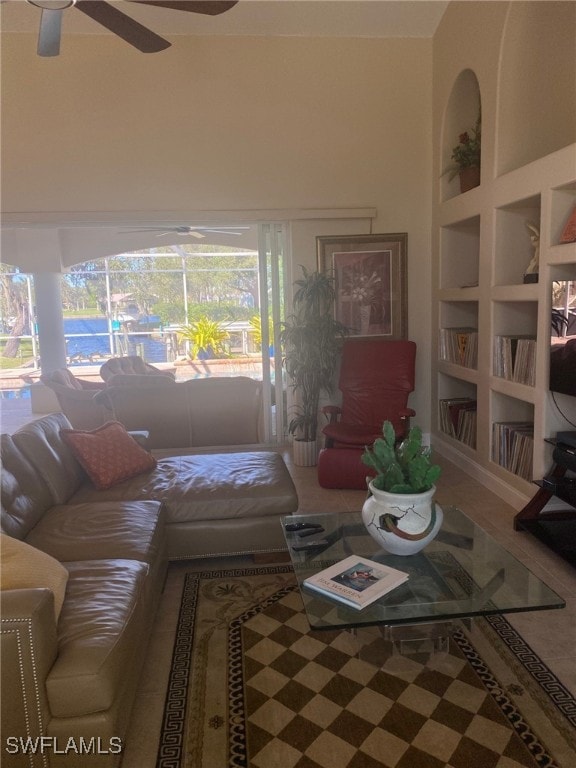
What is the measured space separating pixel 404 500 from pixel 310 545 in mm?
520

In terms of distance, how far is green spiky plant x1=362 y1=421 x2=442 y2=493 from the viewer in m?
2.39

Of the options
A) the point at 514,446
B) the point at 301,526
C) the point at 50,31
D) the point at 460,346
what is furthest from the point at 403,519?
the point at 50,31

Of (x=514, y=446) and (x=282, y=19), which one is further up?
(x=282, y=19)

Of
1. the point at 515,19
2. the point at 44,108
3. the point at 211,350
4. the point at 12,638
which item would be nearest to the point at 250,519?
the point at 12,638

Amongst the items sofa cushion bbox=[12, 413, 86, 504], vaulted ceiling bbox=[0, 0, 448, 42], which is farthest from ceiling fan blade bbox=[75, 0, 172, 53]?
sofa cushion bbox=[12, 413, 86, 504]

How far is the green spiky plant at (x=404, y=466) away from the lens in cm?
239

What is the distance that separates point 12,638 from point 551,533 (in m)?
2.95

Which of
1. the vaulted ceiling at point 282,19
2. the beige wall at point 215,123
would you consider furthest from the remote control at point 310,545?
the vaulted ceiling at point 282,19

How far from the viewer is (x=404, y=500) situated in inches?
93.1

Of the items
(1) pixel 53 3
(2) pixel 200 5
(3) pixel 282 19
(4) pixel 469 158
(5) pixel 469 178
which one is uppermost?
(3) pixel 282 19

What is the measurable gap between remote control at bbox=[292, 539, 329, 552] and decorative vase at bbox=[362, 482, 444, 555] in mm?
288

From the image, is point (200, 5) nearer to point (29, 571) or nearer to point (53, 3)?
point (53, 3)

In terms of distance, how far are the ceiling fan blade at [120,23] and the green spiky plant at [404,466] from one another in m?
2.47

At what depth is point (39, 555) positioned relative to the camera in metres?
1.99
